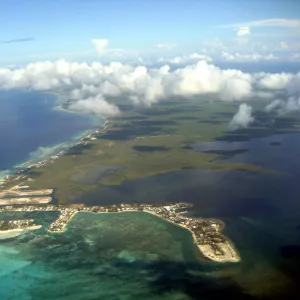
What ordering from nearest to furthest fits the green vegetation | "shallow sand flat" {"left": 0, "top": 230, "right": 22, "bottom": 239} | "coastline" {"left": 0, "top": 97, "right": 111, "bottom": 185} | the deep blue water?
"shallow sand flat" {"left": 0, "top": 230, "right": 22, "bottom": 239} < the green vegetation < "coastline" {"left": 0, "top": 97, "right": 111, "bottom": 185} < the deep blue water

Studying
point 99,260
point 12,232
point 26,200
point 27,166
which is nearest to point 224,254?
point 99,260

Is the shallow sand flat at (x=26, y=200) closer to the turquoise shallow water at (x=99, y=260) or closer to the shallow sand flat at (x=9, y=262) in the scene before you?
the turquoise shallow water at (x=99, y=260)

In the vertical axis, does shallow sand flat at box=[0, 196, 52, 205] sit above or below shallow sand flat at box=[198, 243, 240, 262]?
below

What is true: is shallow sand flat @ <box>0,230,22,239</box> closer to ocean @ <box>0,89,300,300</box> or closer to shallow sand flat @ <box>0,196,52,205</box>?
ocean @ <box>0,89,300,300</box>

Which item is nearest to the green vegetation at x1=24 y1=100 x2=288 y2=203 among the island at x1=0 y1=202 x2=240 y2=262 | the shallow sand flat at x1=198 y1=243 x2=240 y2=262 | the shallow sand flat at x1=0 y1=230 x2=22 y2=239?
the island at x1=0 y1=202 x2=240 y2=262

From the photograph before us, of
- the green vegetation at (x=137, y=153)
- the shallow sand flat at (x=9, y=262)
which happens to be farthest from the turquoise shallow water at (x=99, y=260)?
the green vegetation at (x=137, y=153)

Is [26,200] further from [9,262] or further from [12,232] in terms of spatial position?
[9,262]

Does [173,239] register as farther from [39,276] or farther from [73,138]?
[73,138]
